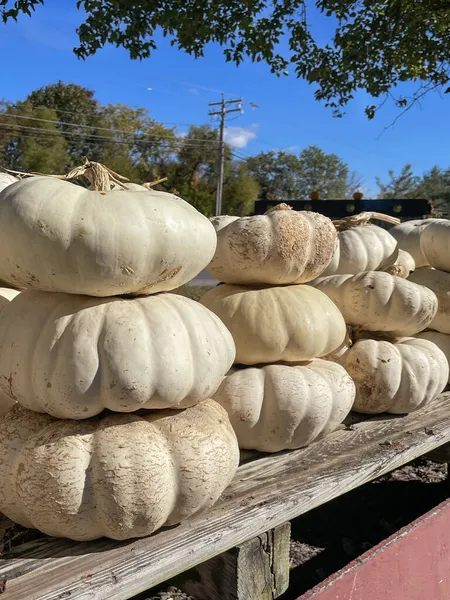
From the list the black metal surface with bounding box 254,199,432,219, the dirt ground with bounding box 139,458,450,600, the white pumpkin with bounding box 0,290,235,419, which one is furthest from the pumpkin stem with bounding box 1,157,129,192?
the black metal surface with bounding box 254,199,432,219

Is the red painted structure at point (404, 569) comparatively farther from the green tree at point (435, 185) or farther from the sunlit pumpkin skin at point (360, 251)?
the green tree at point (435, 185)

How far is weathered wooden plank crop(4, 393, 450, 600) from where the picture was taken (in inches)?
40.3

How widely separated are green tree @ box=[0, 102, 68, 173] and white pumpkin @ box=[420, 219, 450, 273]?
1089 inches

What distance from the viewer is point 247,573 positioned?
51.9 inches

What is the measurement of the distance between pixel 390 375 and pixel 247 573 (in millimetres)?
927

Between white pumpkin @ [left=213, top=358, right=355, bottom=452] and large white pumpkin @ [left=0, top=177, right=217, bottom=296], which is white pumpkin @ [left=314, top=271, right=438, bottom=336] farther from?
large white pumpkin @ [left=0, top=177, right=217, bottom=296]

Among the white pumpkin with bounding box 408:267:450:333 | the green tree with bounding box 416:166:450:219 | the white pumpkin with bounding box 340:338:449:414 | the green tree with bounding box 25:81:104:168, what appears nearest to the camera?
the white pumpkin with bounding box 340:338:449:414

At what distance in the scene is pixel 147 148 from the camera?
33812 millimetres

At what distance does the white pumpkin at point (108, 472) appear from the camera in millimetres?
1117

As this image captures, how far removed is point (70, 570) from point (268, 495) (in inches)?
19.9

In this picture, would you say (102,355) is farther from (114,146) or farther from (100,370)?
(114,146)

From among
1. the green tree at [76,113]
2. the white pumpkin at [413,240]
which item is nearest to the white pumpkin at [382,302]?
the white pumpkin at [413,240]

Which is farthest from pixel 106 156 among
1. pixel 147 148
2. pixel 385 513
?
pixel 385 513

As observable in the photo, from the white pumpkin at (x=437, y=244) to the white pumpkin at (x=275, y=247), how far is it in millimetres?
891
